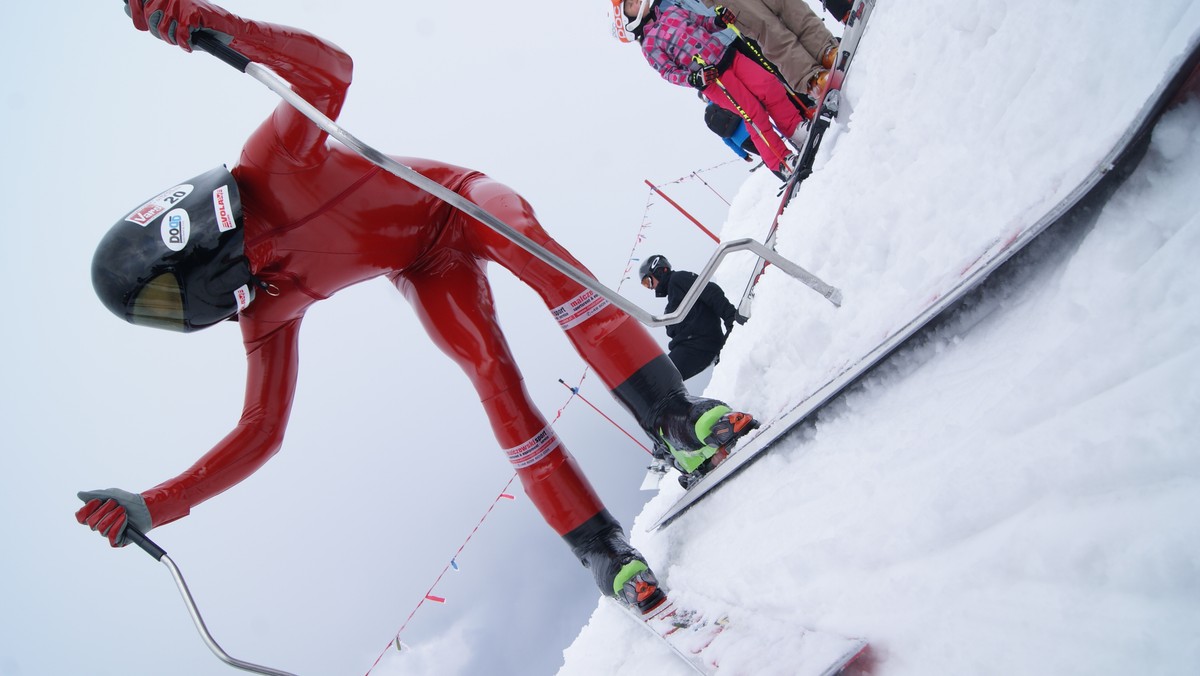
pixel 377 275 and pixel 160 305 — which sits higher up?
pixel 160 305

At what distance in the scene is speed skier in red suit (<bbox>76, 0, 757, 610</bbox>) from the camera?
5.30 ft

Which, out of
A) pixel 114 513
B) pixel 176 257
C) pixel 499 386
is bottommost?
pixel 499 386

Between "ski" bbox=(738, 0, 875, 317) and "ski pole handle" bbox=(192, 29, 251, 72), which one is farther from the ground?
"ski pole handle" bbox=(192, 29, 251, 72)

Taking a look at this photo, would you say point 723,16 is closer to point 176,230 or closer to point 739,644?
point 176,230

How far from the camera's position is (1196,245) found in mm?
680

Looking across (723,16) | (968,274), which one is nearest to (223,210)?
(968,274)

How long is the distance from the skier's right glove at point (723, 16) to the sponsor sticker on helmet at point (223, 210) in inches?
96.7

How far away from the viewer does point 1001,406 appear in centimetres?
82

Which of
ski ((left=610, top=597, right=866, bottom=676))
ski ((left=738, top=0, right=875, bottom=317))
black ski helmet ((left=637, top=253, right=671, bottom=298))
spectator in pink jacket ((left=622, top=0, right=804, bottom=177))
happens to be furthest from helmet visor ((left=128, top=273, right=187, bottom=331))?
black ski helmet ((left=637, top=253, right=671, bottom=298))

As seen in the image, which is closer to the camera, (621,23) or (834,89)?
(834,89)

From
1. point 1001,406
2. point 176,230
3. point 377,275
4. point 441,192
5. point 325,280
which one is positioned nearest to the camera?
point 1001,406

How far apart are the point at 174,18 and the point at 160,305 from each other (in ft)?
2.35

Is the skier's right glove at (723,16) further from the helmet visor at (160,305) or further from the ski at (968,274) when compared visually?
the helmet visor at (160,305)

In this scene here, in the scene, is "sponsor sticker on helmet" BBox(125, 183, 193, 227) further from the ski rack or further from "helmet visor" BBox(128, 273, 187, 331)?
the ski rack
